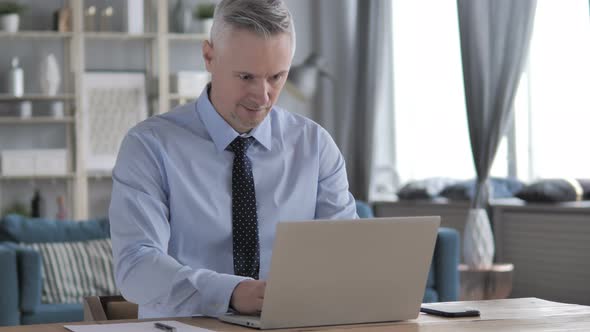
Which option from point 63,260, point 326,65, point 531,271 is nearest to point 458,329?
point 63,260

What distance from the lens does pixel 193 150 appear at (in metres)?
2.12

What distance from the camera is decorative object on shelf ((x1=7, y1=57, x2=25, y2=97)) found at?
704 cm

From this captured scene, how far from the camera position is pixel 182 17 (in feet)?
24.5

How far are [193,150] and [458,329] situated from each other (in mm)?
737

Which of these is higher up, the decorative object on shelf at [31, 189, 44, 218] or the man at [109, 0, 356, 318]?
the man at [109, 0, 356, 318]

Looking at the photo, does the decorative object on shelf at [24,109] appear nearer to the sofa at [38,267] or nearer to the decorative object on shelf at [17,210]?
the decorative object on shelf at [17,210]

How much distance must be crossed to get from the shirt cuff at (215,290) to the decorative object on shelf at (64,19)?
223 inches

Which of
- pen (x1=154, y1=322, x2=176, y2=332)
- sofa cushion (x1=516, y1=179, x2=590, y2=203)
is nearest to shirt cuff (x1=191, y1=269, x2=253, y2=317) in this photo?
pen (x1=154, y1=322, x2=176, y2=332)

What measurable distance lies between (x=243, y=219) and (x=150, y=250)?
0.28 meters

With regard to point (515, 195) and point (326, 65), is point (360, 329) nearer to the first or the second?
point (515, 195)

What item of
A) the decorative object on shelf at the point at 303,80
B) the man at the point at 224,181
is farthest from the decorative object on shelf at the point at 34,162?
the man at the point at 224,181

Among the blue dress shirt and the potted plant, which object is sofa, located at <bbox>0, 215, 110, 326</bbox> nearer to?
the potted plant

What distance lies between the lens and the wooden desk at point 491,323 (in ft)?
5.47

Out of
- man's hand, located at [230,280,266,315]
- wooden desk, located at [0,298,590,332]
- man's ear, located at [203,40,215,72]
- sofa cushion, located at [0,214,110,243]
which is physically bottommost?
sofa cushion, located at [0,214,110,243]
